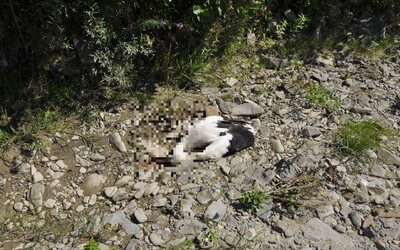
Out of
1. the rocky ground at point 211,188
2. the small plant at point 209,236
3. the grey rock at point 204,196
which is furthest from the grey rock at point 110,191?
the small plant at point 209,236

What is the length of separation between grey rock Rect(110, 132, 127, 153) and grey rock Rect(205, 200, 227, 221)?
867 mm

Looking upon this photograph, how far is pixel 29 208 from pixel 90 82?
1.26 metres

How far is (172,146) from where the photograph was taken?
359cm

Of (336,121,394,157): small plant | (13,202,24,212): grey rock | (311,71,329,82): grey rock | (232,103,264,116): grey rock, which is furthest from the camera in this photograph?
(311,71,329,82): grey rock

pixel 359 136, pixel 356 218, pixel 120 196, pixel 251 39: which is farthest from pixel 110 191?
pixel 251 39

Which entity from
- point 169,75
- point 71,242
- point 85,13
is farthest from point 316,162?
point 85,13

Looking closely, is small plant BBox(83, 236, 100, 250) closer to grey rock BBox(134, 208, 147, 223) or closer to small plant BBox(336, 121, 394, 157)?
grey rock BBox(134, 208, 147, 223)

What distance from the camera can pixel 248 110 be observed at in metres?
3.98

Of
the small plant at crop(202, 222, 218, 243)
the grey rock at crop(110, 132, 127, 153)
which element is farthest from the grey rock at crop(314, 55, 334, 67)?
the small plant at crop(202, 222, 218, 243)

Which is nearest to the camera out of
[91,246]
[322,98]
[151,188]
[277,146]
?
[91,246]

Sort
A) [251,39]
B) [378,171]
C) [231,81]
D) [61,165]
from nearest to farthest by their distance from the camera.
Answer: [61,165], [378,171], [231,81], [251,39]

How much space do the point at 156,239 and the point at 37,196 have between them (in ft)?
3.13

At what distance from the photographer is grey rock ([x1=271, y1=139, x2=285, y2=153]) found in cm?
370

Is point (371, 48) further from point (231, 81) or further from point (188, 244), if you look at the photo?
point (188, 244)
